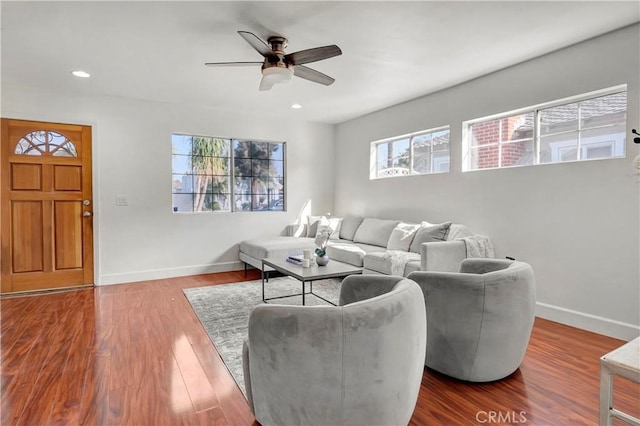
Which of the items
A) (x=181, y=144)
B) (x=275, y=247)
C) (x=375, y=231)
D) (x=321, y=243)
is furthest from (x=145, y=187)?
(x=375, y=231)

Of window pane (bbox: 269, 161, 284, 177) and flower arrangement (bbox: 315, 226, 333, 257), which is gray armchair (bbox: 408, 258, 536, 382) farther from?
window pane (bbox: 269, 161, 284, 177)

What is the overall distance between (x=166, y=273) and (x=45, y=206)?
5.45ft

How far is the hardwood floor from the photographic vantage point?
1.79m

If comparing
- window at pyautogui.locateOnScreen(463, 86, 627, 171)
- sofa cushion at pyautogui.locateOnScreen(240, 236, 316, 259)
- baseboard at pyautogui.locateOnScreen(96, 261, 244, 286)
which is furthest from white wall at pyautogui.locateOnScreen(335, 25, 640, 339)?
baseboard at pyautogui.locateOnScreen(96, 261, 244, 286)

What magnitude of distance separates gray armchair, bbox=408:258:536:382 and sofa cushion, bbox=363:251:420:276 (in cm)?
137

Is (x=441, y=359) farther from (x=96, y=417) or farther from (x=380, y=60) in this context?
(x=380, y=60)

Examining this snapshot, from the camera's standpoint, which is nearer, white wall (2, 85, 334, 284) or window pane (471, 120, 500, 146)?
window pane (471, 120, 500, 146)

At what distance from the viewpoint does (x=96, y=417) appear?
177 cm

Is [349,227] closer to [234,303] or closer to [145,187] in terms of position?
[234,303]

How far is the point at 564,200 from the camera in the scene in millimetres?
3105

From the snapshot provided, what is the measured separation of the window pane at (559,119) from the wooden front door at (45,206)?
528 cm

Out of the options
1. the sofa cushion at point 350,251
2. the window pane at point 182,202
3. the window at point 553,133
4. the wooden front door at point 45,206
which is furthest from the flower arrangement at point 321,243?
the wooden front door at point 45,206

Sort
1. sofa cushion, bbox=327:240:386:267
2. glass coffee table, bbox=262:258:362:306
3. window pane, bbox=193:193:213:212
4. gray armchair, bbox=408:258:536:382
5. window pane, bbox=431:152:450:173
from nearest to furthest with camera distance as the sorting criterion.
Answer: gray armchair, bbox=408:258:536:382 < glass coffee table, bbox=262:258:362:306 < sofa cushion, bbox=327:240:386:267 < window pane, bbox=431:152:450:173 < window pane, bbox=193:193:213:212

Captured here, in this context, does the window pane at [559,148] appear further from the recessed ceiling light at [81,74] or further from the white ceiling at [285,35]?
the recessed ceiling light at [81,74]
